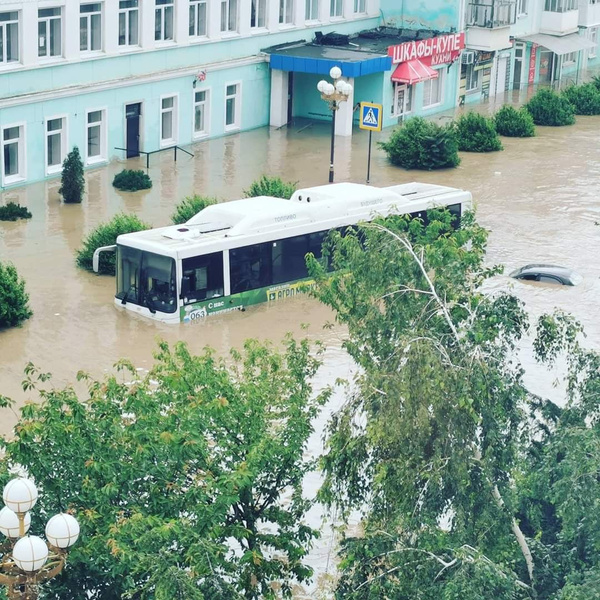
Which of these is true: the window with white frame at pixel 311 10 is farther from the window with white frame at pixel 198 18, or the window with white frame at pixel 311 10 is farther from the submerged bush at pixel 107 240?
the submerged bush at pixel 107 240

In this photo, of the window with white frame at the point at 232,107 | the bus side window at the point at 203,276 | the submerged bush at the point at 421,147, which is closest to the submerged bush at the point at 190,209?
the bus side window at the point at 203,276

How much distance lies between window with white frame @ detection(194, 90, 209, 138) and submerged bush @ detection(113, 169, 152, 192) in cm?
670

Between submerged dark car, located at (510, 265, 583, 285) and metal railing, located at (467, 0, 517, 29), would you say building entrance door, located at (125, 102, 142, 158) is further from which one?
metal railing, located at (467, 0, 517, 29)

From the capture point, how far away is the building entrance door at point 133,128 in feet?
136

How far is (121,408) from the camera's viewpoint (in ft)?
50.6

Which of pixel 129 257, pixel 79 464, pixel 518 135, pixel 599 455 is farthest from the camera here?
pixel 518 135

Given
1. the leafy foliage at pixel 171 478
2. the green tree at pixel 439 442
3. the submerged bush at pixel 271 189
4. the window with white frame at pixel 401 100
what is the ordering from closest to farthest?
the green tree at pixel 439 442, the leafy foliage at pixel 171 478, the submerged bush at pixel 271 189, the window with white frame at pixel 401 100

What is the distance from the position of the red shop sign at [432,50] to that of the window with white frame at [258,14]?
4.53 metres

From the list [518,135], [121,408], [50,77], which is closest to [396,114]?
[518,135]

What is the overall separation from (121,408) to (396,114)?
118 ft

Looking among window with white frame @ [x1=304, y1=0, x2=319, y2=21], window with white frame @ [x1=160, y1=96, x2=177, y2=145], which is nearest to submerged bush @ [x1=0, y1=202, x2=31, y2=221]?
window with white frame @ [x1=160, y1=96, x2=177, y2=145]

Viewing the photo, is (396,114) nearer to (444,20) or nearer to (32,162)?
(444,20)

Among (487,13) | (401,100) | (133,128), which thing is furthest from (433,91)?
(133,128)

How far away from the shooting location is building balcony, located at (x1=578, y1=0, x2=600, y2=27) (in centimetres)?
6228
